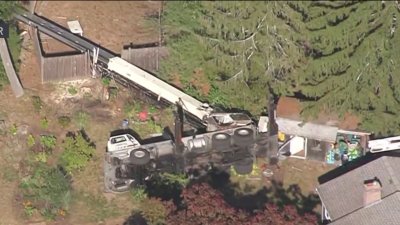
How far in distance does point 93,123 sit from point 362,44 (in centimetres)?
1274

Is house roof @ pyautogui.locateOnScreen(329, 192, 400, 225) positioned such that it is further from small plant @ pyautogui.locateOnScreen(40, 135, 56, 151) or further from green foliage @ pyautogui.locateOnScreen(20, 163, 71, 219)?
small plant @ pyautogui.locateOnScreen(40, 135, 56, 151)

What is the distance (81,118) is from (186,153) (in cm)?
548

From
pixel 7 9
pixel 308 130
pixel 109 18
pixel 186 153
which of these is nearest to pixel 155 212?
pixel 186 153

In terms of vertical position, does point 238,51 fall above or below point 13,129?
above

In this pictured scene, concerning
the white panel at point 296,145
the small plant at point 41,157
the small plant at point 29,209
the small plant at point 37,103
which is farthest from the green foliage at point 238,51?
the small plant at point 29,209

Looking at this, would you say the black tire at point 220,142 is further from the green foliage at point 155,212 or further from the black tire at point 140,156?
the green foliage at point 155,212

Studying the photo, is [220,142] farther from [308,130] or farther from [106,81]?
[106,81]

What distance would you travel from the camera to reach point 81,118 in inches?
1474

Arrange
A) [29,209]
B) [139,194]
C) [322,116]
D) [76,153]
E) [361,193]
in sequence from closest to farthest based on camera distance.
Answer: [361,193], [29,209], [139,194], [76,153], [322,116]

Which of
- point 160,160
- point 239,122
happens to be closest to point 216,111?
point 239,122

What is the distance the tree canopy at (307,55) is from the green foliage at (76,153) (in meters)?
6.01

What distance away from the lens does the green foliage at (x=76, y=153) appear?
35438 mm

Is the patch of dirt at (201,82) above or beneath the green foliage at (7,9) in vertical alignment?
beneath

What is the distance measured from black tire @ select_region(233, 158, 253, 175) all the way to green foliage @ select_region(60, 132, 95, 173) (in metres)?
6.48
